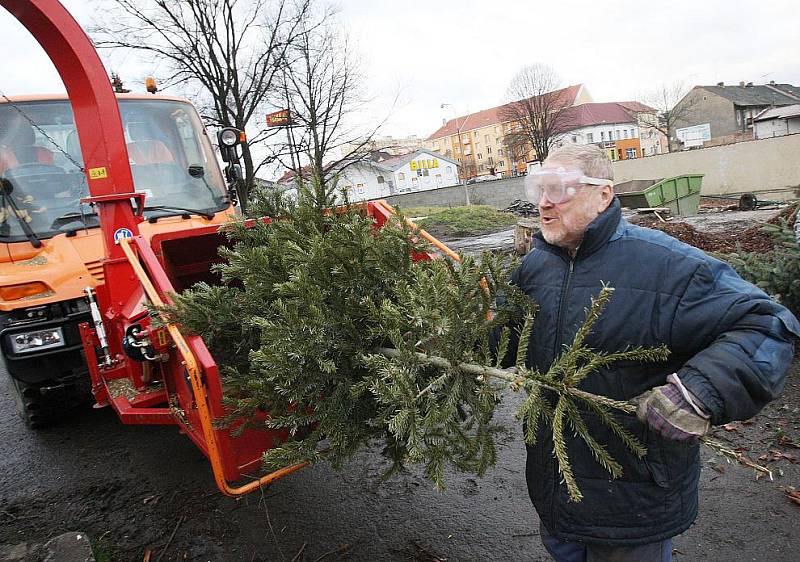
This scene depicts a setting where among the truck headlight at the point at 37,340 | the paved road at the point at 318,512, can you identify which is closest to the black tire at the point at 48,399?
the paved road at the point at 318,512

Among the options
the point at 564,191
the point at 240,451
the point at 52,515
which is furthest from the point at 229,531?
the point at 564,191

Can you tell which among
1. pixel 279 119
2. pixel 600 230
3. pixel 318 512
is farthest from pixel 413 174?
pixel 600 230

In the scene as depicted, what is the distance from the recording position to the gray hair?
1.90m

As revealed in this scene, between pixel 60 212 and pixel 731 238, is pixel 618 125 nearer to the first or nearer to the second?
pixel 731 238

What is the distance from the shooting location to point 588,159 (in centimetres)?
191

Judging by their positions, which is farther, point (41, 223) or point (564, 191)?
point (41, 223)

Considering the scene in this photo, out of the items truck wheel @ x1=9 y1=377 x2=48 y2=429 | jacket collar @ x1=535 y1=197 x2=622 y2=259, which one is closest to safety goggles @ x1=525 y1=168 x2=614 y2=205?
jacket collar @ x1=535 y1=197 x2=622 y2=259

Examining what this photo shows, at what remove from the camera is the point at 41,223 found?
4.50 m

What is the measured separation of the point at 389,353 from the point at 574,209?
880mm

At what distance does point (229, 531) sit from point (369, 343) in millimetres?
2084

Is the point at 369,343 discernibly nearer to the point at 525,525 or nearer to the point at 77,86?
the point at 525,525

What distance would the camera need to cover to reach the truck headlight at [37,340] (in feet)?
13.0

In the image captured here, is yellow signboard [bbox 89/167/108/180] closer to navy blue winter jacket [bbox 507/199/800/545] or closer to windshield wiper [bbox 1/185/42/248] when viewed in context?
windshield wiper [bbox 1/185/42/248]

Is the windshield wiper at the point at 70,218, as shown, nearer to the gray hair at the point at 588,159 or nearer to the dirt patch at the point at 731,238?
the gray hair at the point at 588,159
